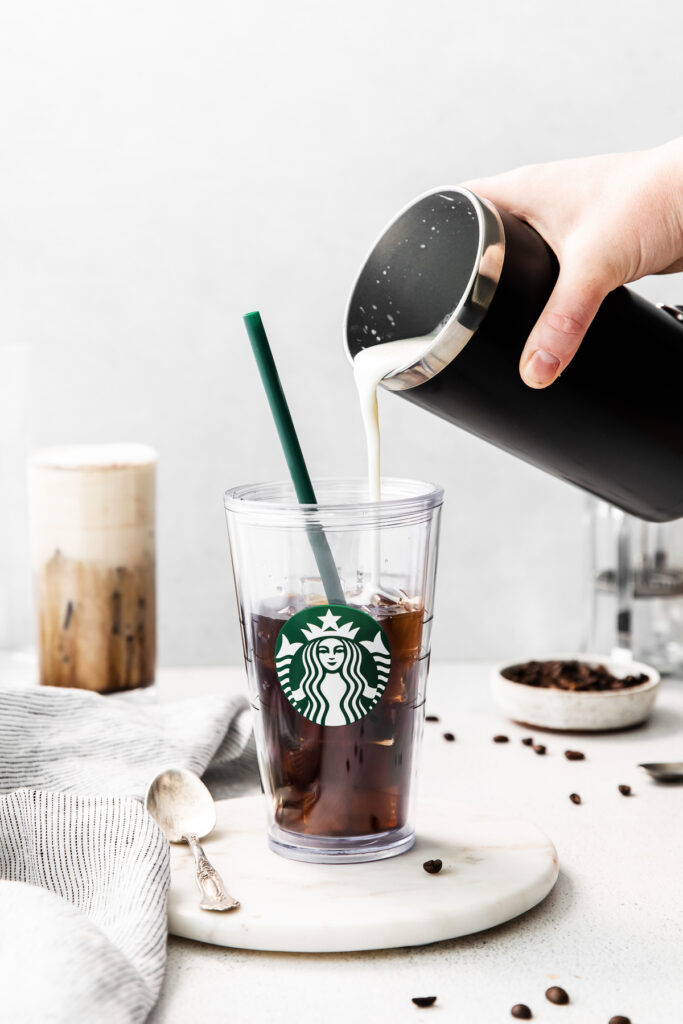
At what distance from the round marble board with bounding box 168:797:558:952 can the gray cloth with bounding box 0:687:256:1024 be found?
4 cm

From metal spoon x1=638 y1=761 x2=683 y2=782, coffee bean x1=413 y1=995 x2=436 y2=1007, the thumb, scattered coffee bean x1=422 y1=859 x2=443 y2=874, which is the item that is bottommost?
metal spoon x1=638 y1=761 x2=683 y2=782

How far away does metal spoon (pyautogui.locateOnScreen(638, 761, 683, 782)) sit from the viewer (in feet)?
3.29

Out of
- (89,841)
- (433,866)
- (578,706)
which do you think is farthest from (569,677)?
(89,841)

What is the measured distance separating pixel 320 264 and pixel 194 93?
0.26 m

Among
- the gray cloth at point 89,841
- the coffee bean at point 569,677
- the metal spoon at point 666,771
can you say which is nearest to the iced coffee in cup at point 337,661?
the gray cloth at point 89,841

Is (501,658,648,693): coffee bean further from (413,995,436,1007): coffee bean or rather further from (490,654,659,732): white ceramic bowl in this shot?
(413,995,436,1007): coffee bean

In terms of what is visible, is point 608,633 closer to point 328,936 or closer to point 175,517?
point 175,517

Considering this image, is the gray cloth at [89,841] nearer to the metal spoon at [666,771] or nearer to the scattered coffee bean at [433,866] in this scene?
the scattered coffee bean at [433,866]

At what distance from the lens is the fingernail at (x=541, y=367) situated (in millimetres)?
726

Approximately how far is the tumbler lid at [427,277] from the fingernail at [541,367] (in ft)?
0.15

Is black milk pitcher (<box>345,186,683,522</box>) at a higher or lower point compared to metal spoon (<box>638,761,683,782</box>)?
higher

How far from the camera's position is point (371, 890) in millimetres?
728

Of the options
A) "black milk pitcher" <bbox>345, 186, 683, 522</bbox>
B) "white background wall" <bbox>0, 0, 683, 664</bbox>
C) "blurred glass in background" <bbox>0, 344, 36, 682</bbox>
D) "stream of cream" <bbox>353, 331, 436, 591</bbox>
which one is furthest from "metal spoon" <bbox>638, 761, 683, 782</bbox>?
"blurred glass in background" <bbox>0, 344, 36, 682</bbox>

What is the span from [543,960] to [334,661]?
23 cm
